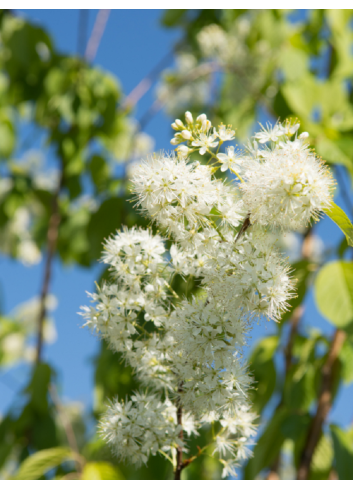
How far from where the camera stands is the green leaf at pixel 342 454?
1.35 meters

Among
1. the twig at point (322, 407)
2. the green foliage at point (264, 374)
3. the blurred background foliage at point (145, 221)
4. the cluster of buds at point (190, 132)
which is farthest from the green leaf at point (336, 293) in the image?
the cluster of buds at point (190, 132)

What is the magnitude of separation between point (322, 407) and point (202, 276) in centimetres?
103

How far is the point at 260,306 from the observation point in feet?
2.34

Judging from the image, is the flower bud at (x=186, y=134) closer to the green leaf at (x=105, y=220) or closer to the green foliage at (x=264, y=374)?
the green leaf at (x=105, y=220)

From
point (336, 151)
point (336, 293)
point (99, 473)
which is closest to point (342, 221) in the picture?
point (336, 293)

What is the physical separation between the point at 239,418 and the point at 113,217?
0.95 meters

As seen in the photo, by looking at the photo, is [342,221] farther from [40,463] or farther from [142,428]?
[40,463]

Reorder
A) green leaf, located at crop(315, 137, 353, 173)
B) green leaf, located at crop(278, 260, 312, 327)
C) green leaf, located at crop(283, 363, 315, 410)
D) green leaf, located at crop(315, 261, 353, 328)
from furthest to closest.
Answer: green leaf, located at crop(283, 363, 315, 410) < green leaf, located at crop(278, 260, 312, 327) < green leaf, located at crop(315, 137, 353, 173) < green leaf, located at crop(315, 261, 353, 328)

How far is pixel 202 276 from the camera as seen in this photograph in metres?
0.79

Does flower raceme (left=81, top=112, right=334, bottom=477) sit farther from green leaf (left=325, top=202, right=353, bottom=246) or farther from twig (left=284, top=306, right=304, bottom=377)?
twig (left=284, top=306, right=304, bottom=377)

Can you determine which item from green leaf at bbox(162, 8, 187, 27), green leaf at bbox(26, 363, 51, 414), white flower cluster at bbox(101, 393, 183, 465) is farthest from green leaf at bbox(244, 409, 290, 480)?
green leaf at bbox(162, 8, 187, 27)

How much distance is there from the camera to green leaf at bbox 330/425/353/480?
1.35 m

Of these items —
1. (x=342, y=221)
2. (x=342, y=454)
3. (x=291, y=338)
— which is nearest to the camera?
(x=342, y=221)
